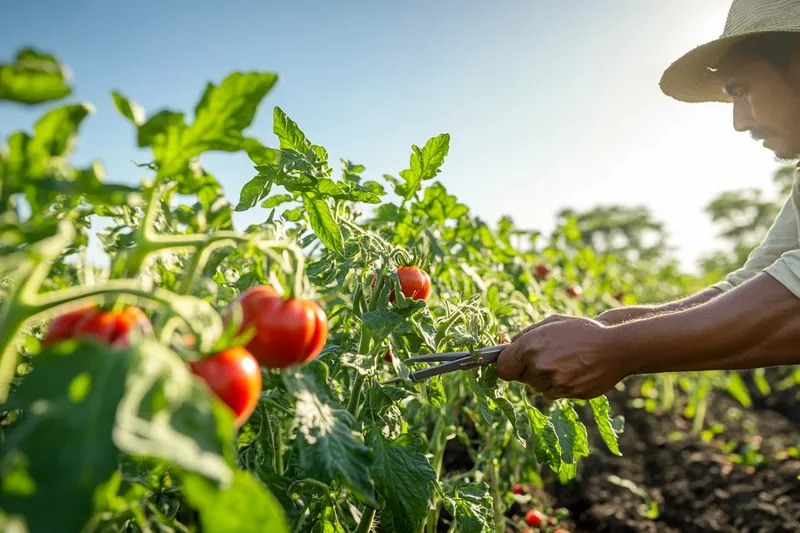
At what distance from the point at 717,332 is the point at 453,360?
0.79 m

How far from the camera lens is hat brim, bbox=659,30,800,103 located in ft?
7.63

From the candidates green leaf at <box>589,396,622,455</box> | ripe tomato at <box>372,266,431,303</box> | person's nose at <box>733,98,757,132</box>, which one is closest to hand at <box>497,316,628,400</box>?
green leaf at <box>589,396,622,455</box>

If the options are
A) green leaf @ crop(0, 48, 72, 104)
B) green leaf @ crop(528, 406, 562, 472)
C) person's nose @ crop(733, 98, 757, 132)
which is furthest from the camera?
person's nose @ crop(733, 98, 757, 132)

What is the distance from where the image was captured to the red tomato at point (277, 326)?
70 centimetres

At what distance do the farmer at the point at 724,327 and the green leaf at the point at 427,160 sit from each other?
1.66 ft

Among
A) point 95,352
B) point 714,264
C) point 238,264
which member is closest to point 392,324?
point 238,264

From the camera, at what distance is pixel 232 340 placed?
603 mm

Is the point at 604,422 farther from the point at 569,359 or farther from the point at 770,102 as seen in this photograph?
the point at 770,102

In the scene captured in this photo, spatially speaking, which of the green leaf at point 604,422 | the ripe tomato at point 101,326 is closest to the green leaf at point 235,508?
the ripe tomato at point 101,326

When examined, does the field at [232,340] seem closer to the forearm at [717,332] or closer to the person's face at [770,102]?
the forearm at [717,332]

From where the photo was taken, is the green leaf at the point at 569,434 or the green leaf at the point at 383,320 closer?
the green leaf at the point at 383,320

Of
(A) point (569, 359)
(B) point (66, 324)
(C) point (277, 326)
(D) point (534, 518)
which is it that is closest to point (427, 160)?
(A) point (569, 359)

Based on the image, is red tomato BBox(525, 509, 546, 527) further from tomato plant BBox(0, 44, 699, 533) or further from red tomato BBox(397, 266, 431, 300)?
red tomato BBox(397, 266, 431, 300)

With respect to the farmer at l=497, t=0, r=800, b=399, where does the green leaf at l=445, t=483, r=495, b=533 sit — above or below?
below
